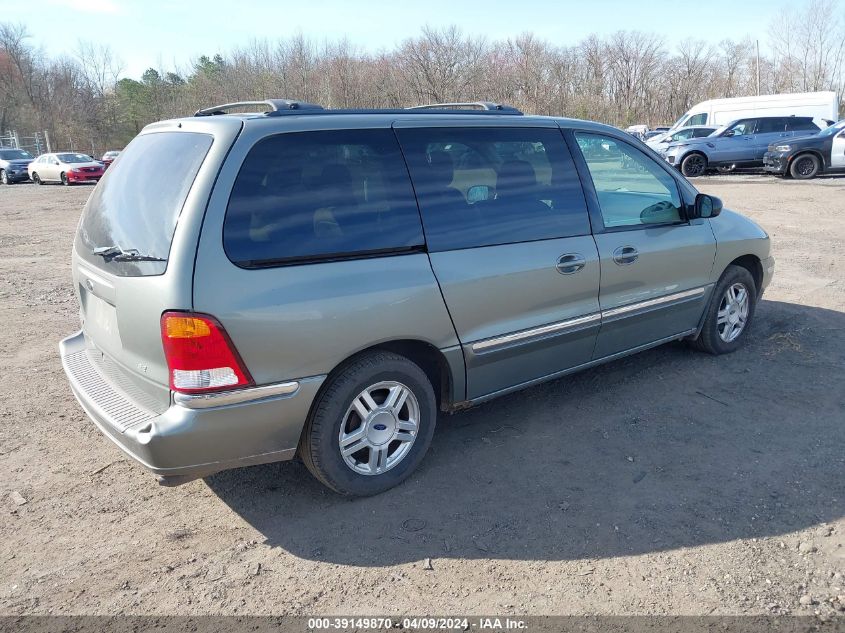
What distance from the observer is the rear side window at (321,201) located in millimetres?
2961

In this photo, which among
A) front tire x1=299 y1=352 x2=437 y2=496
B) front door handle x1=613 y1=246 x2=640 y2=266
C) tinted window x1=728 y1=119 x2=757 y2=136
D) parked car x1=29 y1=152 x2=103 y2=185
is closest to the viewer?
front tire x1=299 y1=352 x2=437 y2=496

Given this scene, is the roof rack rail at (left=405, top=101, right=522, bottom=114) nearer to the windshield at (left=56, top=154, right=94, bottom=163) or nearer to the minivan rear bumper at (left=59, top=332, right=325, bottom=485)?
the minivan rear bumper at (left=59, top=332, right=325, bottom=485)

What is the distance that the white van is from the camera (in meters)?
25.2

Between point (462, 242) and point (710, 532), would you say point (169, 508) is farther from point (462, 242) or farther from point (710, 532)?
point (710, 532)

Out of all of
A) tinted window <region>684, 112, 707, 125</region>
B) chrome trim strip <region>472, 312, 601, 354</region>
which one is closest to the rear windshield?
chrome trim strip <region>472, 312, 601, 354</region>

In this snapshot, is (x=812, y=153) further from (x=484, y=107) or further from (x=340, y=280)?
(x=340, y=280)

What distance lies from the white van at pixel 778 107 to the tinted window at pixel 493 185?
2411 cm

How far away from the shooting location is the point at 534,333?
12.7ft

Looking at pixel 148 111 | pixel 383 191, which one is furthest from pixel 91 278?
pixel 148 111

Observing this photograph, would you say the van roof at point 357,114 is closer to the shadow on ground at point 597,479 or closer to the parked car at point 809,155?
the shadow on ground at point 597,479

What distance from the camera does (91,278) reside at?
3420mm

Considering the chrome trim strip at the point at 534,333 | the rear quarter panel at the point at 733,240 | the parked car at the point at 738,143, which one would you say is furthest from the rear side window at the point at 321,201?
the parked car at the point at 738,143

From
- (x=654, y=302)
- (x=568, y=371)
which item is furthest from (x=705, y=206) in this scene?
(x=568, y=371)

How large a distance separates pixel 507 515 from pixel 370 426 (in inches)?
31.2
